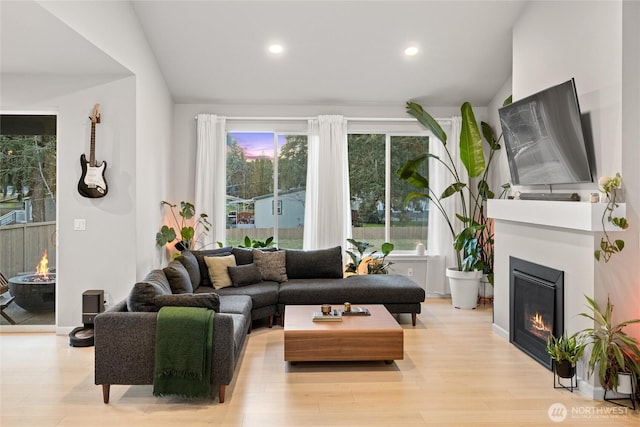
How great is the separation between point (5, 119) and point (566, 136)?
5248mm

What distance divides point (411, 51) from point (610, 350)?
12.3 feet

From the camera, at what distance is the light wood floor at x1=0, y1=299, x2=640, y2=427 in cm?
337

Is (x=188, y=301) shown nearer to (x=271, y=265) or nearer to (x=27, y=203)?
(x=271, y=265)

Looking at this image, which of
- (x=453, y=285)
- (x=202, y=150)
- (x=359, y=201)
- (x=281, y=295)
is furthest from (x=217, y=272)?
(x=453, y=285)

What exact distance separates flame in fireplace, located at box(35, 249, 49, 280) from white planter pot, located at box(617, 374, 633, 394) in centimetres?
519

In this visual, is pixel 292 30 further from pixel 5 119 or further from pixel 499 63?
pixel 5 119

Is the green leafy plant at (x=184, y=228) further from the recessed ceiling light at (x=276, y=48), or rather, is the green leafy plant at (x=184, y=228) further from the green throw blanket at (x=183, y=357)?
the green throw blanket at (x=183, y=357)

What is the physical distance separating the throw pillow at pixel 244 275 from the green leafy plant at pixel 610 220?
3539 millimetres

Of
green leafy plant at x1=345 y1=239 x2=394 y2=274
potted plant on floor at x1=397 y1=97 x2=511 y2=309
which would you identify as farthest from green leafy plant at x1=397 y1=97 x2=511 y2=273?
green leafy plant at x1=345 y1=239 x2=394 y2=274

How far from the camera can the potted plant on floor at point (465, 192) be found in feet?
21.8

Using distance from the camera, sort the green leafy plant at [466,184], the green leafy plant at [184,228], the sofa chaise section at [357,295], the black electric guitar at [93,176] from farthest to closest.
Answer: the green leafy plant at [466,184]
the green leafy plant at [184,228]
the sofa chaise section at [357,295]
the black electric guitar at [93,176]

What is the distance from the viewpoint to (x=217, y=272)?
5.83m

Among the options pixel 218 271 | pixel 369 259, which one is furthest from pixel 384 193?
pixel 218 271

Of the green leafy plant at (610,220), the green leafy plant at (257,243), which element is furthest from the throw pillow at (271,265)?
the green leafy plant at (610,220)
